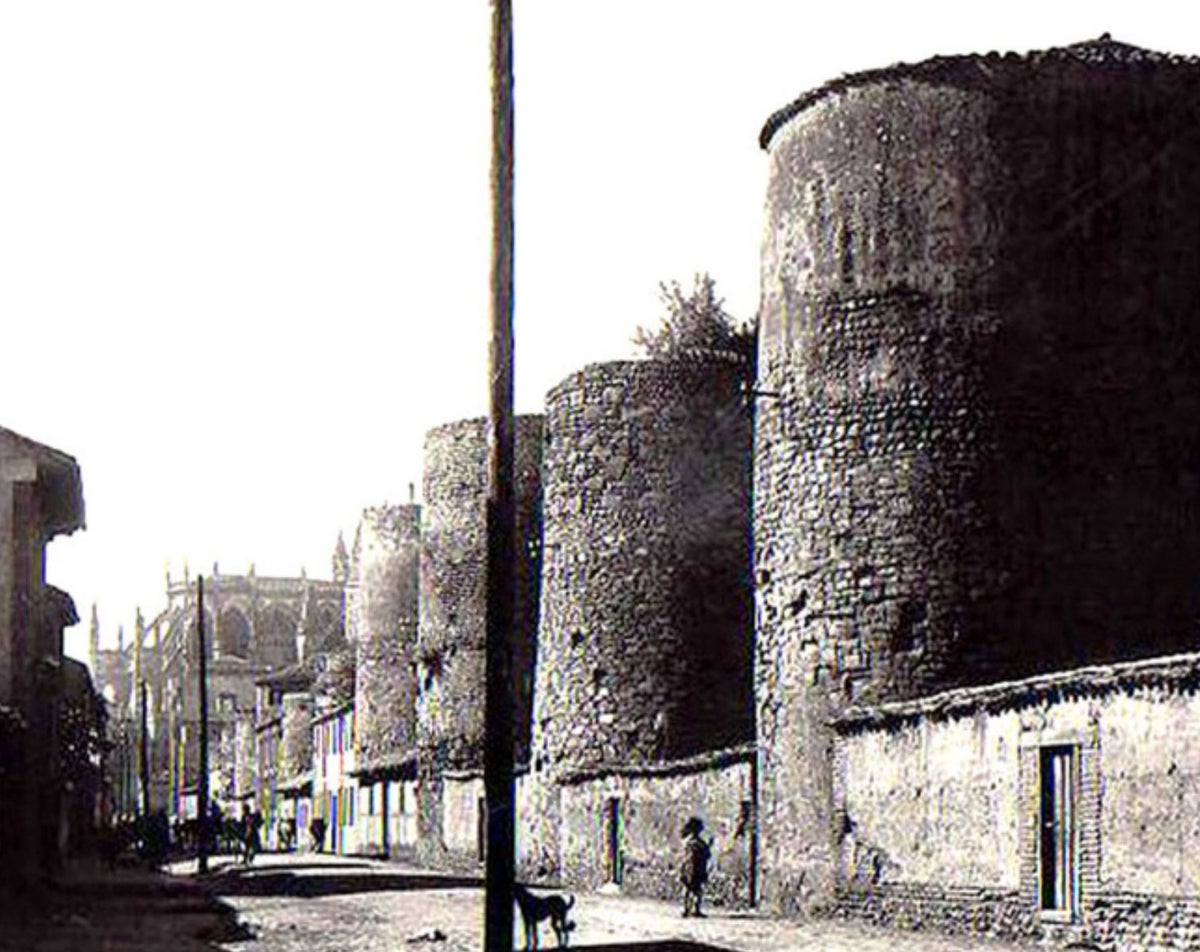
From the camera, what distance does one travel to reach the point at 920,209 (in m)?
25.1

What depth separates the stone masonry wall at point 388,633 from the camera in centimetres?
5619

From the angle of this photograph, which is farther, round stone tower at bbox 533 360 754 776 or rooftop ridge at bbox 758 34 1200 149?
round stone tower at bbox 533 360 754 776

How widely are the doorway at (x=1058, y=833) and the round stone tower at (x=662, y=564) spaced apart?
14.6 metres

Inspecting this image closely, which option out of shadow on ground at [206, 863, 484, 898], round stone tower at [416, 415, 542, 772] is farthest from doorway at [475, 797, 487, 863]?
shadow on ground at [206, 863, 484, 898]

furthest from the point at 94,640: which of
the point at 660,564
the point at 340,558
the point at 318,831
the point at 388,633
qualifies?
the point at 660,564

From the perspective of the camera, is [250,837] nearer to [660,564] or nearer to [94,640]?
[660,564]

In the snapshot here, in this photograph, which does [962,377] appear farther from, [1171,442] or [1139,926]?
[1139,926]

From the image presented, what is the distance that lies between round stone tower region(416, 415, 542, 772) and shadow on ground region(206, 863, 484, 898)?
4.85 metres

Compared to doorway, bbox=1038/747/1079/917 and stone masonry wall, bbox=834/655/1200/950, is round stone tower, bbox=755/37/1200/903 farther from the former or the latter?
doorway, bbox=1038/747/1079/917

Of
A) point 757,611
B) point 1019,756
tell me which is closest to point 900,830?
point 1019,756

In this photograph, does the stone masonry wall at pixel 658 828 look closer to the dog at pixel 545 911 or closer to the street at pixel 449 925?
the street at pixel 449 925

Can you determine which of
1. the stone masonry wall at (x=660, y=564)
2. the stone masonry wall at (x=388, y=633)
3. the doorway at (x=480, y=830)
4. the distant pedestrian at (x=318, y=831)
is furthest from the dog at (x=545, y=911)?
the distant pedestrian at (x=318, y=831)

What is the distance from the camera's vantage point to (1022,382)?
80.8 ft

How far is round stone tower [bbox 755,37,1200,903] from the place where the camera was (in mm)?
24562
